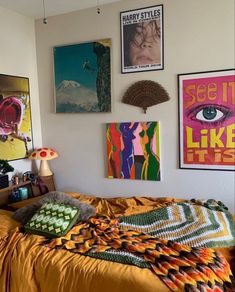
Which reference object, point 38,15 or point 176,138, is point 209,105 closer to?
point 176,138

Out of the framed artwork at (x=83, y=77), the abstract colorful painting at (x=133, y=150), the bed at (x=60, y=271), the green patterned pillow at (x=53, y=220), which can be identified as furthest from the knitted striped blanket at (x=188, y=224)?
the framed artwork at (x=83, y=77)

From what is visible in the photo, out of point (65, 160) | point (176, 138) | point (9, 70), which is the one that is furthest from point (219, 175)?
point (9, 70)

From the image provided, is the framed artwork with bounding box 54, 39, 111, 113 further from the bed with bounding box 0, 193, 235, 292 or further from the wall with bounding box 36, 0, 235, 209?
the bed with bounding box 0, 193, 235, 292

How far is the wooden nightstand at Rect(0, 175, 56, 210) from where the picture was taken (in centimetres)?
277

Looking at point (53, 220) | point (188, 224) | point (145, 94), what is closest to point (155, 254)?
point (188, 224)

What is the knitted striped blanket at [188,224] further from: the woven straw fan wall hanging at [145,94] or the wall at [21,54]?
the wall at [21,54]

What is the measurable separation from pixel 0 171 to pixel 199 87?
195cm

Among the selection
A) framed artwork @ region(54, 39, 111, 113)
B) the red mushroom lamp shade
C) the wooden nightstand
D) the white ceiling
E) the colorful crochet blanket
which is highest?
the white ceiling

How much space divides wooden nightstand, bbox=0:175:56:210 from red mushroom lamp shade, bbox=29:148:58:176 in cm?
6

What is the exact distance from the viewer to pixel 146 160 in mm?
2889

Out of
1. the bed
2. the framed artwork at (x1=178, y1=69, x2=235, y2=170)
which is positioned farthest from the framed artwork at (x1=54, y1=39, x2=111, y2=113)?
the bed

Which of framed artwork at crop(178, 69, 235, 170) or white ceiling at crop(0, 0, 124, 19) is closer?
framed artwork at crop(178, 69, 235, 170)

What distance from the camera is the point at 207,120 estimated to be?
2.64 metres

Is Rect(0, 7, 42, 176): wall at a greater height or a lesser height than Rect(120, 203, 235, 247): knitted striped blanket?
greater
